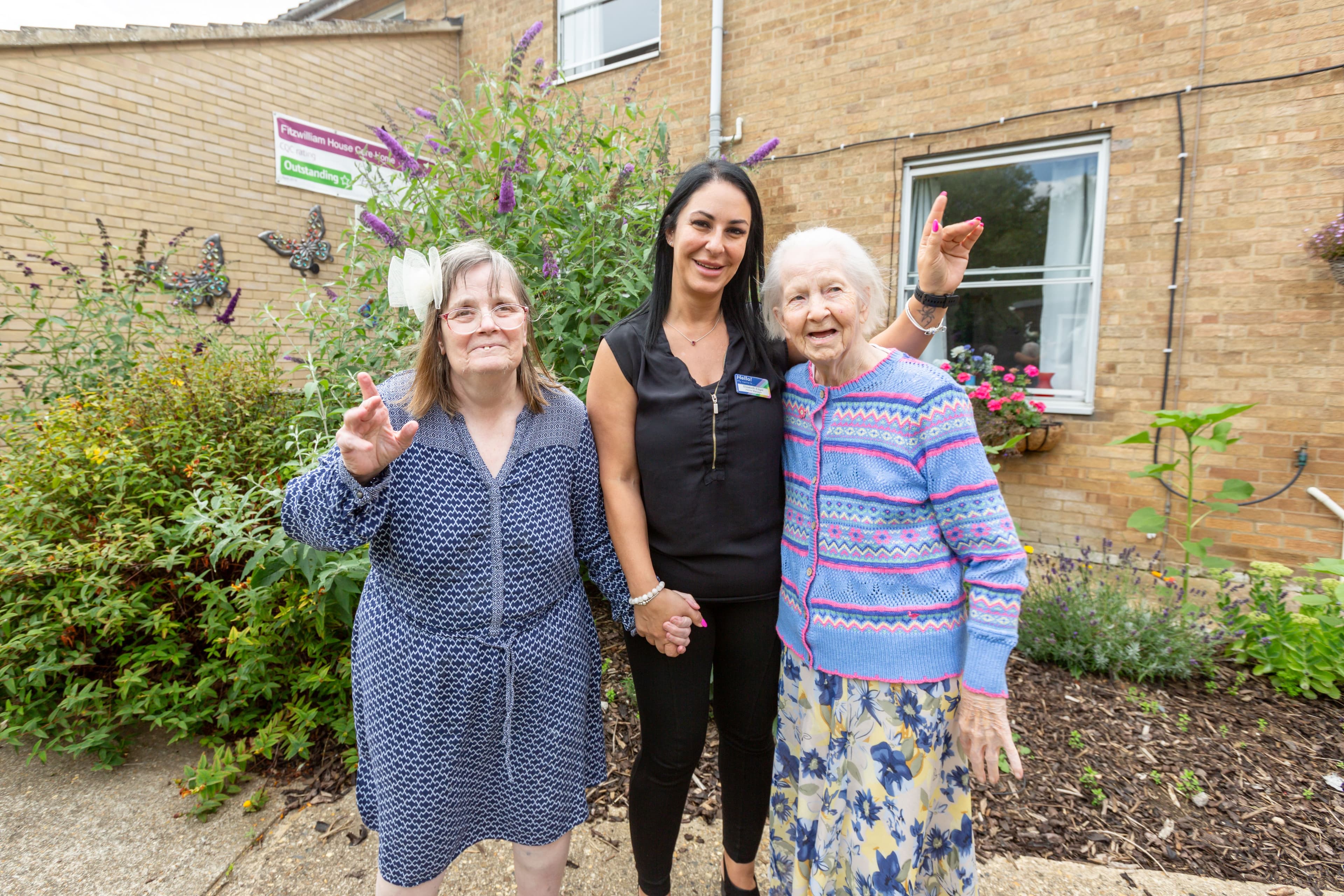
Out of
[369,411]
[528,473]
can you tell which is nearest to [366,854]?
[528,473]

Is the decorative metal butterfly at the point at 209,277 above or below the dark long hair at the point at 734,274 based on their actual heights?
above

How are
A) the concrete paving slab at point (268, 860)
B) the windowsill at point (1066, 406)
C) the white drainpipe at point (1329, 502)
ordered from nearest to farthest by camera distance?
the concrete paving slab at point (268, 860) → the white drainpipe at point (1329, 502) → the windowsill at point (1066, 406)

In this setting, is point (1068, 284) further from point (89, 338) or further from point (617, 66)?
point (89, 338)

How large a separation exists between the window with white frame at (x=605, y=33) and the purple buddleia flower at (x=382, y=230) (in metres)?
4.98

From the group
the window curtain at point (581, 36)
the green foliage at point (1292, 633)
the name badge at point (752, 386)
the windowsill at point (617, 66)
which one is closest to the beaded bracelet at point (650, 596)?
the name badge at point (752, 386)

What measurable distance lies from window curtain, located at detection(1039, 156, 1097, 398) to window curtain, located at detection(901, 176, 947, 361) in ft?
2.53

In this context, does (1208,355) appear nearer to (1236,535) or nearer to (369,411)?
(1236,535)

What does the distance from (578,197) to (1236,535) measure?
15.7 ft

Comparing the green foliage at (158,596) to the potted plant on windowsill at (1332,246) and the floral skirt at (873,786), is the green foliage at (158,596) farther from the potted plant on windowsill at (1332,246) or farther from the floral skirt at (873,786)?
the potted plant on windowsill at (1332,246)

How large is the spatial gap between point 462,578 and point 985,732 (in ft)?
3.62

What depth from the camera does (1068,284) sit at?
4953mm

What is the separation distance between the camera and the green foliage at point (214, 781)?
7.33ft

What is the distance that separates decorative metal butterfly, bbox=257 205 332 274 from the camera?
264 inches

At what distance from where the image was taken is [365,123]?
7438 mm
